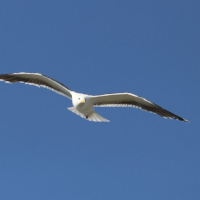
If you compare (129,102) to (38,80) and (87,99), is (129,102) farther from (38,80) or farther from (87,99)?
(38,80)

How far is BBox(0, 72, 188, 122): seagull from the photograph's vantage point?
50.5ft

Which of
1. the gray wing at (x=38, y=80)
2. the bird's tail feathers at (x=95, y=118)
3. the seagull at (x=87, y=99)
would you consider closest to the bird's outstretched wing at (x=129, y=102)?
the seagull at (x=87, y=99)

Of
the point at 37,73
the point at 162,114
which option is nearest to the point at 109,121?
the point at 162,114

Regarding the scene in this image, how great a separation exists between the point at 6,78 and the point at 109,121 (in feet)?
12.2

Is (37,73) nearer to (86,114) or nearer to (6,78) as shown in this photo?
(6,78)

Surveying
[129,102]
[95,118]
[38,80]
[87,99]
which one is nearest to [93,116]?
[95,118]

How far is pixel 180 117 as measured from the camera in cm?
1534

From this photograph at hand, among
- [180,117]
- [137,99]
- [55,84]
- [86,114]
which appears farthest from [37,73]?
[180,117]

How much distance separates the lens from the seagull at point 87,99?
1540cm

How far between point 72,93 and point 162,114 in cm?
302

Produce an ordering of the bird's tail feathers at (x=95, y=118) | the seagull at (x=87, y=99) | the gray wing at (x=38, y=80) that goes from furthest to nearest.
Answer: the gray wing at (x=38, y=80)
the bird's tail feathers at (x=95, y=118)
the seagull at (x=87, y=99)

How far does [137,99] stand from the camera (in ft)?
51.1

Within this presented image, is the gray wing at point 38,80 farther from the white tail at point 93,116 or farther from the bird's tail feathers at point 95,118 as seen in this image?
the bird's tail feathers at point 95,118

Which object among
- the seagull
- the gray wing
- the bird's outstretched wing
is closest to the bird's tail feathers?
the seagull
